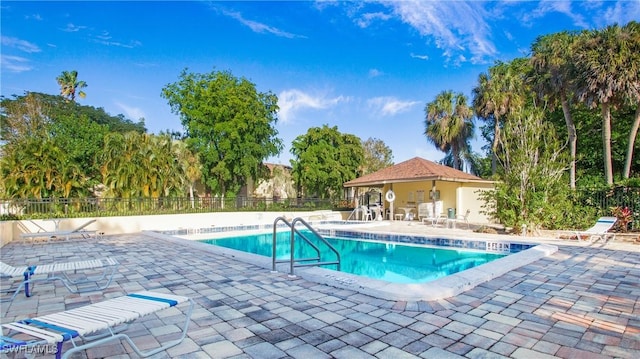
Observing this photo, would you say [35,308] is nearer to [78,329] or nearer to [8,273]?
[8,273]

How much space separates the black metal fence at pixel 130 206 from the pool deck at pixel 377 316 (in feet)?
30.2

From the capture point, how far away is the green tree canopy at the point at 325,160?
80.2 feet

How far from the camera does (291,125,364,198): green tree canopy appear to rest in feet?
80.2

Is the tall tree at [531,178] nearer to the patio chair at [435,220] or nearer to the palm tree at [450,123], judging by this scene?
the patio chair at [435,220]

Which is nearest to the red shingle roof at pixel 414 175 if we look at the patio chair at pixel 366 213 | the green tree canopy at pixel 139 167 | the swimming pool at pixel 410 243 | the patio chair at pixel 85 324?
the patio chair at pixel 366 213

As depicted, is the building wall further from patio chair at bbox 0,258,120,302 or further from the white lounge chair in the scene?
patio chair at bbox 0,258,120,302

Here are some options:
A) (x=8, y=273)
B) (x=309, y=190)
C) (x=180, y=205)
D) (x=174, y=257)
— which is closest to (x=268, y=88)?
(x=309, y=190)

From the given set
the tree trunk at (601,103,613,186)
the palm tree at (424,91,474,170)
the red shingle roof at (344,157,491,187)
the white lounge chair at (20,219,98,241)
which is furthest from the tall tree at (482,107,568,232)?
the palm tree at (424,91,474,170)

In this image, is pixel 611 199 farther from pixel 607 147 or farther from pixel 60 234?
pixel 60 234

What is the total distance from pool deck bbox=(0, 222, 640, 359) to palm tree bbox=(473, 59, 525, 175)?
18.0 m

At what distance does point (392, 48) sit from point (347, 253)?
1322 cm

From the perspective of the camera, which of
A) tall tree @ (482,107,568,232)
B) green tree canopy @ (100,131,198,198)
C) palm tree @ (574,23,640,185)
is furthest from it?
green tree canopy @ (100,131,198,198)

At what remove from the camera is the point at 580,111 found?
22.8 meters

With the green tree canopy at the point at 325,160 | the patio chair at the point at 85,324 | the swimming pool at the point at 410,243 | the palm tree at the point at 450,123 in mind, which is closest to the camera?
the patio chair at the point at 85,324
